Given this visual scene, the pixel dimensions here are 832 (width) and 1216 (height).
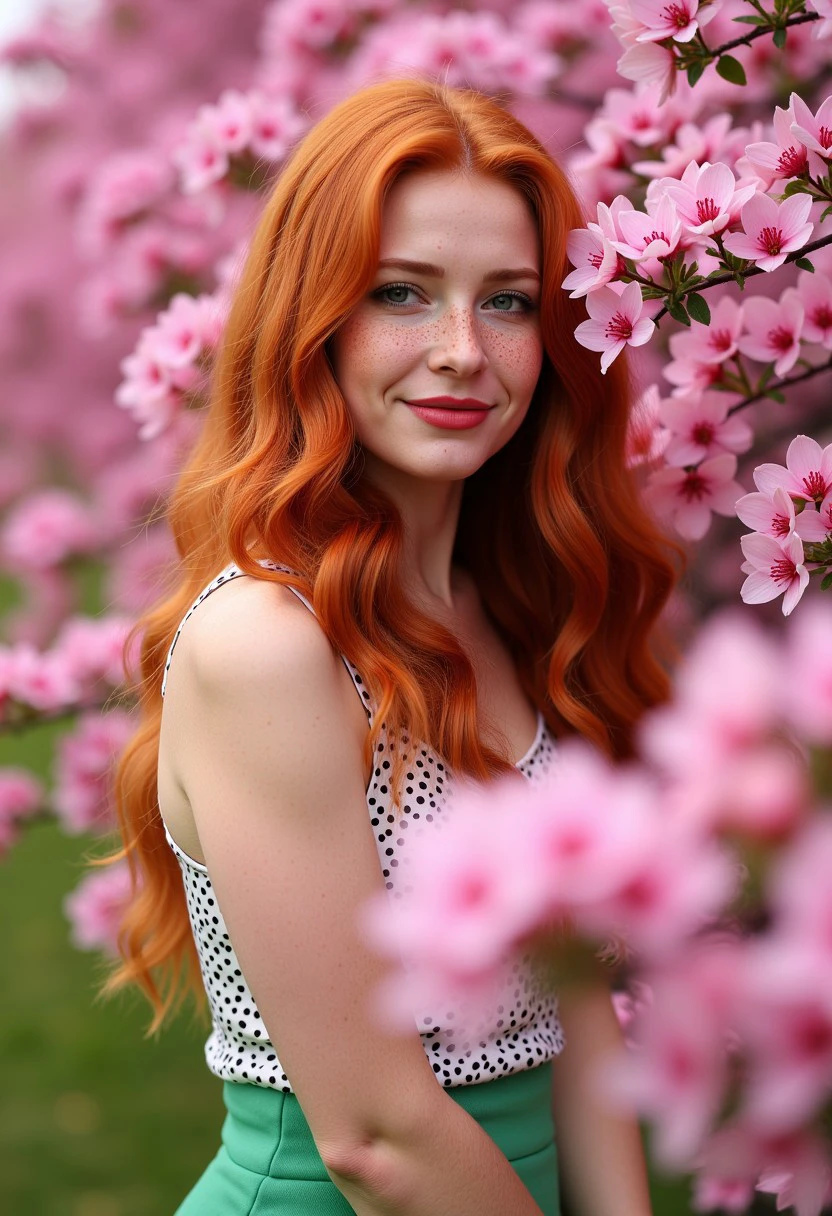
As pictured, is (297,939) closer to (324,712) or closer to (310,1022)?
(310,1022)

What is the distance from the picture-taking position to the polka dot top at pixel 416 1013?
1362 mm

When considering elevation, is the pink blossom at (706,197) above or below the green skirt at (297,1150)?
above

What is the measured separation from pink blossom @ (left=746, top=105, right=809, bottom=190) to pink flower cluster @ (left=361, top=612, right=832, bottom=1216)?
2.96 ft

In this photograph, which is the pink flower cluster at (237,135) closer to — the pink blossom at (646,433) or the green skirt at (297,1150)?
the pink blossom at (646,433)

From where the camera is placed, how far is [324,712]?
1229 mm

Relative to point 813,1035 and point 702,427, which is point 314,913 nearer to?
point 813,1035

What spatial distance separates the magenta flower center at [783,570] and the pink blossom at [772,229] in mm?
304

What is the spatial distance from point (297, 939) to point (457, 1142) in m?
0.27

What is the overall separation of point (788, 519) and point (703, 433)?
1.24 ft

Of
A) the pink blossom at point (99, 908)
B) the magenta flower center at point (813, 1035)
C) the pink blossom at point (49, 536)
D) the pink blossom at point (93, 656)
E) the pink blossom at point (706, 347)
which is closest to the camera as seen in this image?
the magenta flower center at point (813, 1035)

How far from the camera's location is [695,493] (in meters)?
1.69

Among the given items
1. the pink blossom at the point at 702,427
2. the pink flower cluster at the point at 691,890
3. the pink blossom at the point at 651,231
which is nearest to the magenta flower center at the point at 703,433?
the pink blossom at the point at 702,427

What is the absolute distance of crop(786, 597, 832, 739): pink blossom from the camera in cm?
55

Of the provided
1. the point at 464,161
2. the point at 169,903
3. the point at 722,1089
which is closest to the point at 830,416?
the point at 464,161
